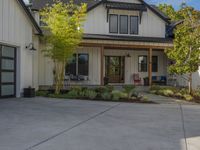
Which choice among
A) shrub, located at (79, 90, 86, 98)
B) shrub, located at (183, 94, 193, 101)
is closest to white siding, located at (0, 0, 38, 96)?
shrub, located at (79, 90, 86, 98)

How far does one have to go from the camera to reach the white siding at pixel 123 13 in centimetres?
2734

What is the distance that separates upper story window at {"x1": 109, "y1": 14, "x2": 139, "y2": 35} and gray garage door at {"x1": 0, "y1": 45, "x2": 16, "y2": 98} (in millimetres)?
10998

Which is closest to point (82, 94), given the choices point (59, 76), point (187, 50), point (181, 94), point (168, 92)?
point (59, 76)

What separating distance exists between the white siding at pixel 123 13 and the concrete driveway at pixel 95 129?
1391cm

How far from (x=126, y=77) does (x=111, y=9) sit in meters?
5.83

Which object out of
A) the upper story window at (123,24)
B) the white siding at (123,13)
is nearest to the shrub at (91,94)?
the white siding at (123,13)

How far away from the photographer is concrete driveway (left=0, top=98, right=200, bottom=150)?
8.07m

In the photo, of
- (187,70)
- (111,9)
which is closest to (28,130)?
(187,70)

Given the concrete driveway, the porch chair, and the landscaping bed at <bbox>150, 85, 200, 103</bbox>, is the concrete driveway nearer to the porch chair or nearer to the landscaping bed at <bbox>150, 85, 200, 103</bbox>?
the landscaping bed at <bbox>150, 85, 200, 103</bbox>

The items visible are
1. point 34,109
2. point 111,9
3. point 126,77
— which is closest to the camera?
point 34,109

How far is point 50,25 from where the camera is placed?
66.5ft

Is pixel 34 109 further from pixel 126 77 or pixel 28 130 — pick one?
pixel 126 77

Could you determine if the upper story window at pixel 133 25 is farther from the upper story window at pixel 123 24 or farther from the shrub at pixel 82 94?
the shrub at pixel 82 94

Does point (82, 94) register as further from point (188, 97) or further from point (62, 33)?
point (188, 97)
